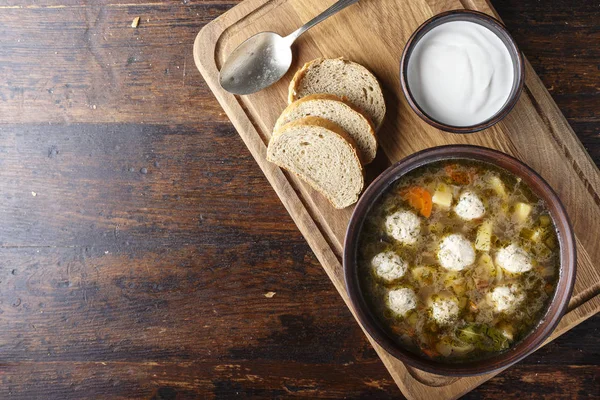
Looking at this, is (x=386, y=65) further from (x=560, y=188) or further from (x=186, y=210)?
(x=186, y=210)

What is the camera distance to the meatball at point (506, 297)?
7.26ft

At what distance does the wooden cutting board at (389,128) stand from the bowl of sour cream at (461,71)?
17 cm

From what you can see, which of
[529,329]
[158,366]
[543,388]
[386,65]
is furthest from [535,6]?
[158,366]

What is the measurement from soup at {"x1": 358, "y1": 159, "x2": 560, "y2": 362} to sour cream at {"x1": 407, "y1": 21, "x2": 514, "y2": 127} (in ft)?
0.79

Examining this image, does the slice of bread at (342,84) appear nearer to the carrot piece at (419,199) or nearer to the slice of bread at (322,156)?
the slice of bread at (322,156)

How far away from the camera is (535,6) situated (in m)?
2.69

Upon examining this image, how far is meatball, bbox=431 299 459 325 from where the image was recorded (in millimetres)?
2232

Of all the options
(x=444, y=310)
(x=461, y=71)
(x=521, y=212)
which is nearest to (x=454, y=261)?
(x=444, y=310)

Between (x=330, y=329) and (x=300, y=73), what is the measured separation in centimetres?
127

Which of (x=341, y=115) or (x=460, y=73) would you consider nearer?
(x=460, y=73)

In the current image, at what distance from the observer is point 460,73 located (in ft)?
7.45

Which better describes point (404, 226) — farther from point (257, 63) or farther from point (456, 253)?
point (257, 63)

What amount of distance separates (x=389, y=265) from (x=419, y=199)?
30cm

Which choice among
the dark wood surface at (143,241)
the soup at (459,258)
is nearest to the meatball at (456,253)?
the soup at (459,258)
